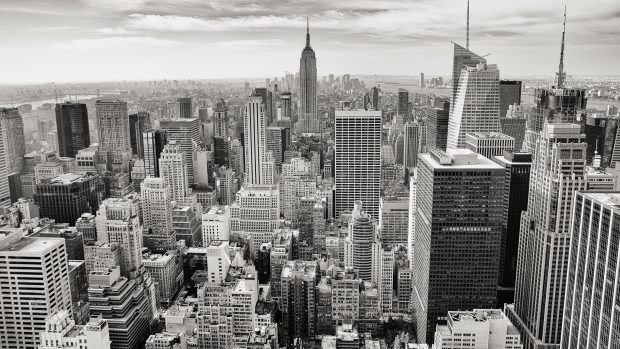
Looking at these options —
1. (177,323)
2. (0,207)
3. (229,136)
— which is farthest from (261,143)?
(177,323)

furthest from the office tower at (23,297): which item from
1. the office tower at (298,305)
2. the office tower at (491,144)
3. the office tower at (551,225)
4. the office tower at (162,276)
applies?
the office tower at (491,144)

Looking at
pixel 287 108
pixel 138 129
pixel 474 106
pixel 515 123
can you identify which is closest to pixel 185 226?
pixel 138 129

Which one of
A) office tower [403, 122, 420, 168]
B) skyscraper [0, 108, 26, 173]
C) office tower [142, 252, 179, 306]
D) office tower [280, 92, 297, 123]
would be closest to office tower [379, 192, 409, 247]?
office tower [403, 122, 420, 168]

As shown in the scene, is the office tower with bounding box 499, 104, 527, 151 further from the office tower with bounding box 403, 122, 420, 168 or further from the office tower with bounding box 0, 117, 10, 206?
the office tower with bounding box 0, 117, 10, 206

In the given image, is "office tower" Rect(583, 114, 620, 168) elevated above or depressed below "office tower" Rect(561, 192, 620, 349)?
above

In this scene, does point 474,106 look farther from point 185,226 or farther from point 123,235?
point 123,235
